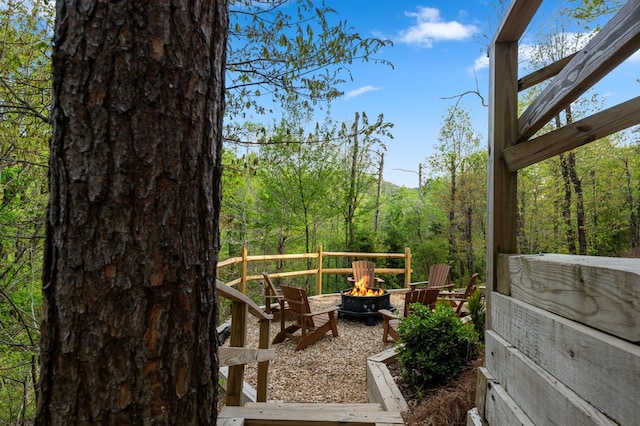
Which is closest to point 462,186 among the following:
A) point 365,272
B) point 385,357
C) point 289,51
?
point 365,272

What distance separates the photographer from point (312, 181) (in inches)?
503

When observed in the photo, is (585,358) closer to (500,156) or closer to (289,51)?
(500,156)

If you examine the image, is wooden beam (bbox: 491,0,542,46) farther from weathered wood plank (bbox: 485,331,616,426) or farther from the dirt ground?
the dirt ground

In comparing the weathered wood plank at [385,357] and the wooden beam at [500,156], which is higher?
the wooden beam at [500,156]

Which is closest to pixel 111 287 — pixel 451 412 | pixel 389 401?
pixel 451 412

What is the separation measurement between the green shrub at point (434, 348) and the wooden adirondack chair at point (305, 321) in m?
1.92

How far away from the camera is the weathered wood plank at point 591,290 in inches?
26.7

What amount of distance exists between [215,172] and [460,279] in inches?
548

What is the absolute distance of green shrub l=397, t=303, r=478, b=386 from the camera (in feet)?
11.4

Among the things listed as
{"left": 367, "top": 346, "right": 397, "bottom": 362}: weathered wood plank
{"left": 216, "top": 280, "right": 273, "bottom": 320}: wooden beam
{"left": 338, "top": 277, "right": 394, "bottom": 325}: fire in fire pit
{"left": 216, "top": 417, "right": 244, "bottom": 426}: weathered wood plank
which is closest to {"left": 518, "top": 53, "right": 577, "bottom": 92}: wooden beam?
{"left": 216, "top": 280, "right": 273, "bottom": 320}: wooden beam

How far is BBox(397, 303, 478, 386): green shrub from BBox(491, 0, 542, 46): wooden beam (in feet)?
9.28

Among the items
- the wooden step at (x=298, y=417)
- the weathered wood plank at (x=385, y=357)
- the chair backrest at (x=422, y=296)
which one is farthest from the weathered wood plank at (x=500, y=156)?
the chair backrest at (x=422, y=296)

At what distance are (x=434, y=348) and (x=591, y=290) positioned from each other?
299 centimetres

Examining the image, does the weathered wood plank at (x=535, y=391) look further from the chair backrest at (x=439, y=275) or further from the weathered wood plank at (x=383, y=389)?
the chair backrest at (x=439, y=275)
